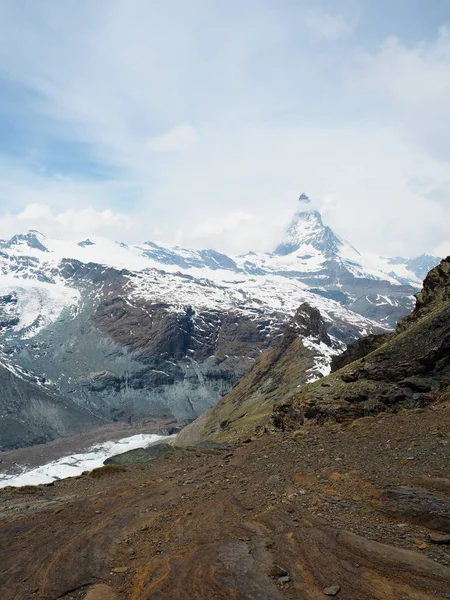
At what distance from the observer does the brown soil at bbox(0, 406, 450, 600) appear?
37.8ft

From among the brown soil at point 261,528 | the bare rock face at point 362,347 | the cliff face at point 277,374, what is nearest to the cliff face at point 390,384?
the brown soil at point 261,528

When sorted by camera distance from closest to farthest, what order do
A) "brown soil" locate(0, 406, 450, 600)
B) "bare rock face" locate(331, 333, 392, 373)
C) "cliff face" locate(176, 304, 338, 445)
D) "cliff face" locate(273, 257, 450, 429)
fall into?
"brown soil" locate(0, 406, 450, 600) → "cliff face" locate(273, 257, 450, 429) → "bare rock face" locate(331, 333, 392, 373) → "cliff face" locate(176, 304, 338, 445)

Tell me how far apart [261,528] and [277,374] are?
148 m

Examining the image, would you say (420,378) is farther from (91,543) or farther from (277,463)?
(91,543)

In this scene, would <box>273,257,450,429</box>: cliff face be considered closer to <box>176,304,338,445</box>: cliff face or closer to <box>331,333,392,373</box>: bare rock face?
<box>331,333,392,373</box>: bare rock face

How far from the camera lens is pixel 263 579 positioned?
11.6 metres

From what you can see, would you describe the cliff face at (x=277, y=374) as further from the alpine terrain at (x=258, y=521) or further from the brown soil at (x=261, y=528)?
the brown soil at (x=261, y=528)

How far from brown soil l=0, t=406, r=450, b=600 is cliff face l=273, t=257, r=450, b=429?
666 centimetres

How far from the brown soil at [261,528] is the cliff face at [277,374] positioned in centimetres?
10532

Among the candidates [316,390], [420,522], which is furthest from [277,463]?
[316,390]

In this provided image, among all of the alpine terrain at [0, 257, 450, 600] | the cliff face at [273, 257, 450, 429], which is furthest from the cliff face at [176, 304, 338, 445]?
the alpine terrain at [0, 257, 450, 600]

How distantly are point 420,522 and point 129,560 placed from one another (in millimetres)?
9445

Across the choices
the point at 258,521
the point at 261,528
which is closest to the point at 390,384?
the point at 258,521

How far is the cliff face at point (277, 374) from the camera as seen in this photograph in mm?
136375
